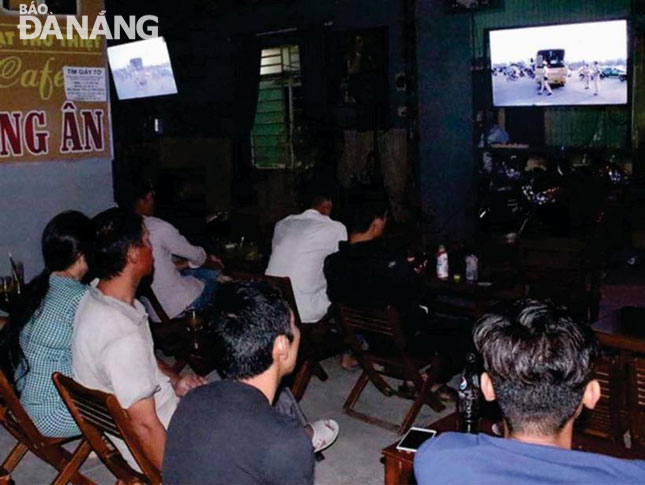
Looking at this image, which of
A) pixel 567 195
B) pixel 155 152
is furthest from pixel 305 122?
pixel 567 195

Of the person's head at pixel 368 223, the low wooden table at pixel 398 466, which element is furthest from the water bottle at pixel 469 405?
the person's head at pixel 368 223

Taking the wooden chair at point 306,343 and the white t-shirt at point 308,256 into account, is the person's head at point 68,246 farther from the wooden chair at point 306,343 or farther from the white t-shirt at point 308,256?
the white t-shirt at point 308,256

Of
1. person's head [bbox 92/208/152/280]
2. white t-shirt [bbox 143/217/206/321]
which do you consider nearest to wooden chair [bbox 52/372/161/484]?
person's head [bbox 92/208/152/280]

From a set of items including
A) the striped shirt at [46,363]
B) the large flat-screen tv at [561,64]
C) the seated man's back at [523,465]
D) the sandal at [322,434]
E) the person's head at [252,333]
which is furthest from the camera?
the large flat-screen tv at [561,64]

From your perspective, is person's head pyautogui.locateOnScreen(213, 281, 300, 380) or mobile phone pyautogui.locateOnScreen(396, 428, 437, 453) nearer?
person's head pyautogui.locateOnScreen(213, 281, 300, 380)

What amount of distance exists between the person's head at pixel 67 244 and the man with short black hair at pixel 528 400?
2400 mm

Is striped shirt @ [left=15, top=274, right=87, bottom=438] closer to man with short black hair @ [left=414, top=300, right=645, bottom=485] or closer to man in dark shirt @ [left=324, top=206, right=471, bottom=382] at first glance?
man in dark shirt @ [left=324, top=206, right=471, bottom=382]

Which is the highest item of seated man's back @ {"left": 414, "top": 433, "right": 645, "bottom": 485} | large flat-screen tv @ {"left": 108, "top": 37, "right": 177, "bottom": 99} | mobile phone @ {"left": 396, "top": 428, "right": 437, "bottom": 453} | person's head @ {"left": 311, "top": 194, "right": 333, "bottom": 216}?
large flat-screen tv @ {"left": 108, "top": 37, "right": 177, "bottom": 99}

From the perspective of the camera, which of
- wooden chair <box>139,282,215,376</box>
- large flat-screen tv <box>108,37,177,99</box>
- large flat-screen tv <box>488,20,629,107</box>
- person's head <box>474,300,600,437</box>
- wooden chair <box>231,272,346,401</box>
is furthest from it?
large flat-screen tv <box>108,37,177,99</box>

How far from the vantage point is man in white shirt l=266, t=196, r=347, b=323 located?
516 cm

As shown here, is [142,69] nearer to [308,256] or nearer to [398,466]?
[308,256]

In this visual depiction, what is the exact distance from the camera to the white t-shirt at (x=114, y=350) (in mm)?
2916

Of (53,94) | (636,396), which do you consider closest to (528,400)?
(636,396)

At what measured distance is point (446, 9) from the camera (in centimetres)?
923
